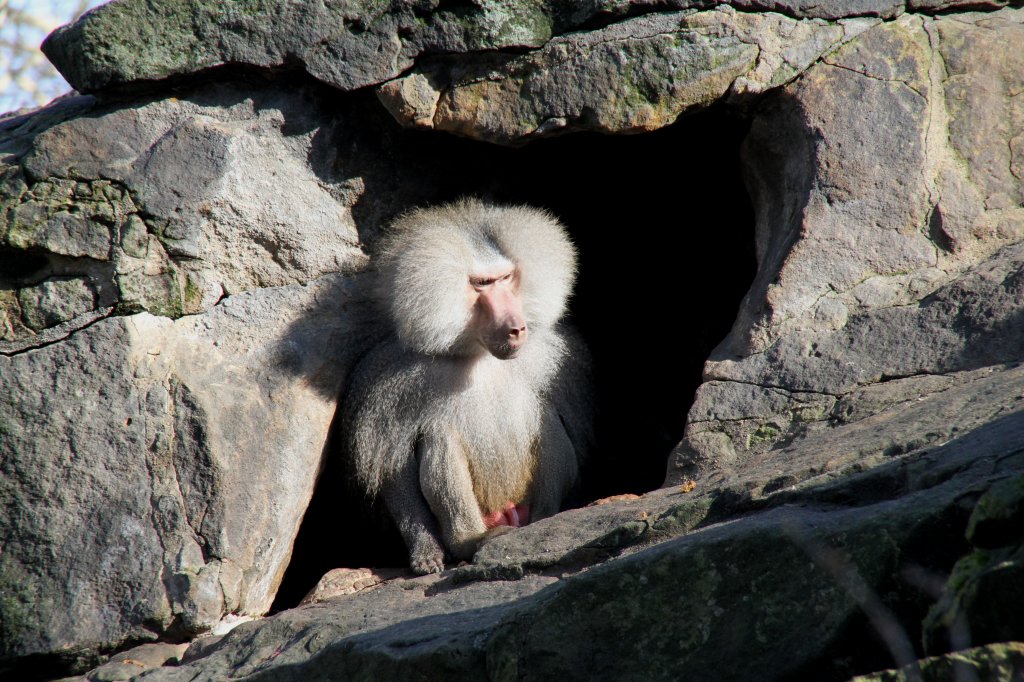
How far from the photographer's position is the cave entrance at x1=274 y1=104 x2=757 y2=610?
5.11 m

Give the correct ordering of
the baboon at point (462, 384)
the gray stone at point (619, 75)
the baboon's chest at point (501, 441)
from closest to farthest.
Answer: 1. the gray stone at point (619, 75)
2. the baboon at point (462, 384)
3. the baboon's chest at point (501, 441)

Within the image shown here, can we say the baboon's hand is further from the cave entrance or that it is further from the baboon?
the cave entrance

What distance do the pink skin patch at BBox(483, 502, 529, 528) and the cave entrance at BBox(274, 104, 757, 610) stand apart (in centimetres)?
49

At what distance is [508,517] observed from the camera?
15.6 feet

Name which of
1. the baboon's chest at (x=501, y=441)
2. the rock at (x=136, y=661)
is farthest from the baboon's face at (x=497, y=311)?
the rock at (x=136, y=661)

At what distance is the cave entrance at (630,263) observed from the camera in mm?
5105

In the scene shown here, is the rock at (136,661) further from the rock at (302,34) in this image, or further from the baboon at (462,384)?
the rock at (302,34)

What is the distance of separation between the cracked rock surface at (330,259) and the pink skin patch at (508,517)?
1.99 ft

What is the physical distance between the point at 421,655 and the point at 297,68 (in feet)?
8.68

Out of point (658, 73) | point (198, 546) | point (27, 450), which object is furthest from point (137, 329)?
point (658, 73)

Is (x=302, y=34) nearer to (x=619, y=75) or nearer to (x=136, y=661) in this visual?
(x=619, y=75)

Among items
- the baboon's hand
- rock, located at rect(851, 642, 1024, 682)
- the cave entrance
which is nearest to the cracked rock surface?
the baboon's hand

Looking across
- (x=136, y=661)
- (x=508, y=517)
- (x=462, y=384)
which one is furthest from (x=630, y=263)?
(x=136, y=661)

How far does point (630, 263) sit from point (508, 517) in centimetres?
186
